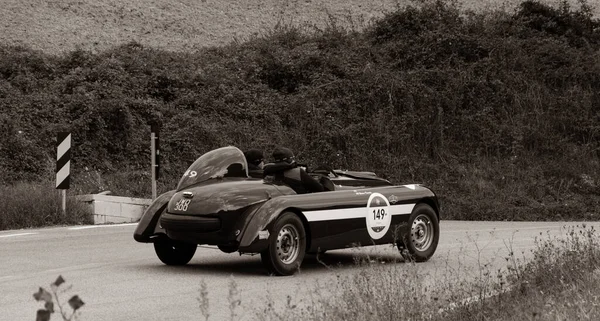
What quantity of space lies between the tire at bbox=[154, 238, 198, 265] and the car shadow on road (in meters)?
0.10

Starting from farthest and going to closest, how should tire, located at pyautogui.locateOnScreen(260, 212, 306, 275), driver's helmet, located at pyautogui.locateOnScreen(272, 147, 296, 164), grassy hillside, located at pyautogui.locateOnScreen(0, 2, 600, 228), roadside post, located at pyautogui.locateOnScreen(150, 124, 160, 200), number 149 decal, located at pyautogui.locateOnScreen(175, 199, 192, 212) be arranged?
grassy hillside, located at pyautogui.locateOnScreen(0, 2, 600, 228) < roadside post, located at pyautogui.locateOnScreen(150, 124, 160, 200) < driver's helmet, located at pyautogui.locateOnScreen(272, 147, 296, 164) < number 149 decal, located at pyautogui.locateOnScreen(175, 199, 192, 212) < tire, located at pyautogui.locateOnScreen(260, 212, 306, 275)

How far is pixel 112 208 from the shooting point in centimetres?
2053

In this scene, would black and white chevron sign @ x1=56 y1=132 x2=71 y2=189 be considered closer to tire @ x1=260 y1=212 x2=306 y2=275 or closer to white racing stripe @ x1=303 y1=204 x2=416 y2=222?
white racing stripe @ x1=303 y1=204 x2=416 y2=222

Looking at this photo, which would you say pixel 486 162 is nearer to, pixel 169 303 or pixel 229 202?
pixel 229 202

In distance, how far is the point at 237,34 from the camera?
140ft

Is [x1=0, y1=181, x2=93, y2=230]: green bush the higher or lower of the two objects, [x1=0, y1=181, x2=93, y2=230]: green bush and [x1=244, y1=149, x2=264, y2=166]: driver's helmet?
the lower

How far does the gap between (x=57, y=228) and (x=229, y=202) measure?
758 centimetres

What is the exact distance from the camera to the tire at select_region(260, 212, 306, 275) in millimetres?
11641

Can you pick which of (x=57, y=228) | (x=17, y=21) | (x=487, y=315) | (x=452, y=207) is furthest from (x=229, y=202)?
(x=17, y=21)

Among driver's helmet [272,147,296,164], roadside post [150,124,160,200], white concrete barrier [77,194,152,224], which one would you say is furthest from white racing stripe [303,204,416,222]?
roadside post [150,124,160,200]

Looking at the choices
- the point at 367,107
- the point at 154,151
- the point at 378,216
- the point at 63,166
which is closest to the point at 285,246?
the point at 378,216

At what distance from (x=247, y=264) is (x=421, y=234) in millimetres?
2187

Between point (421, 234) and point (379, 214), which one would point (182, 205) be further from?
point (421, 234)

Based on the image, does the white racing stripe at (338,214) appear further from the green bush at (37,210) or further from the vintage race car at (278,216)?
the green bush at (37,210)
